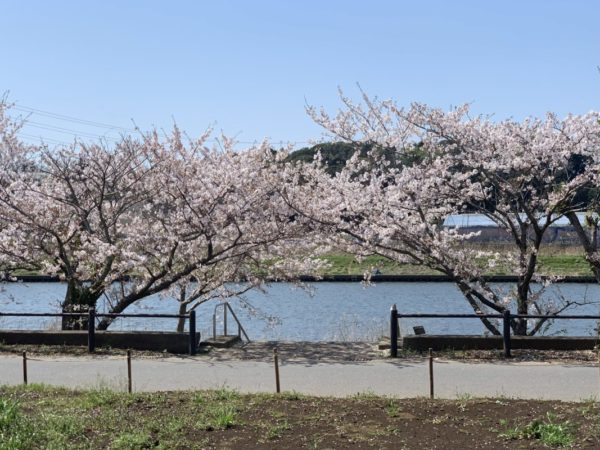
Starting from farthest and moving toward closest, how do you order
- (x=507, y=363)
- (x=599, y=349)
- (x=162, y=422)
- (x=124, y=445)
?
(x=507, y=363)
(x=599, y=349)
(x=162, y=422)
(x=124, y=445)

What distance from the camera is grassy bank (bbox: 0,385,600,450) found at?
8.04 metres

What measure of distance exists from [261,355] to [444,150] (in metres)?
6.39

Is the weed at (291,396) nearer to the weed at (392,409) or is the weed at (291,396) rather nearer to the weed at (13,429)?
the weed at (392,409)

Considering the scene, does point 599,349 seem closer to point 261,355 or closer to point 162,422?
point 261,355

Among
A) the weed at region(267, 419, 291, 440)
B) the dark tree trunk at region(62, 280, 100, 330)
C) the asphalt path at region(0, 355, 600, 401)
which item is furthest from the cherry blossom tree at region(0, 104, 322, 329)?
the weed at region(267, 419, 291, 440)

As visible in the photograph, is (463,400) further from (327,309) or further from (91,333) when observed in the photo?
(327,309)

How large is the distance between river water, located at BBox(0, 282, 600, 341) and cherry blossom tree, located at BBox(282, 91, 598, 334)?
169 cm

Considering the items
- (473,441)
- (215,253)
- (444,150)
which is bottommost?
(473,441)

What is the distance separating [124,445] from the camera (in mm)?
7949

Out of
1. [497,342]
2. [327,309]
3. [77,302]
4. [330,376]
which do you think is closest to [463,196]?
[497,342]

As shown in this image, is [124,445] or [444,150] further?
[444,150]

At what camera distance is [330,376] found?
41.4ft

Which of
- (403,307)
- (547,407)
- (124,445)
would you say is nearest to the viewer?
(124,445)

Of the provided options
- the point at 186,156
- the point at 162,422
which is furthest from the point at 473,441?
the point at 186,156
